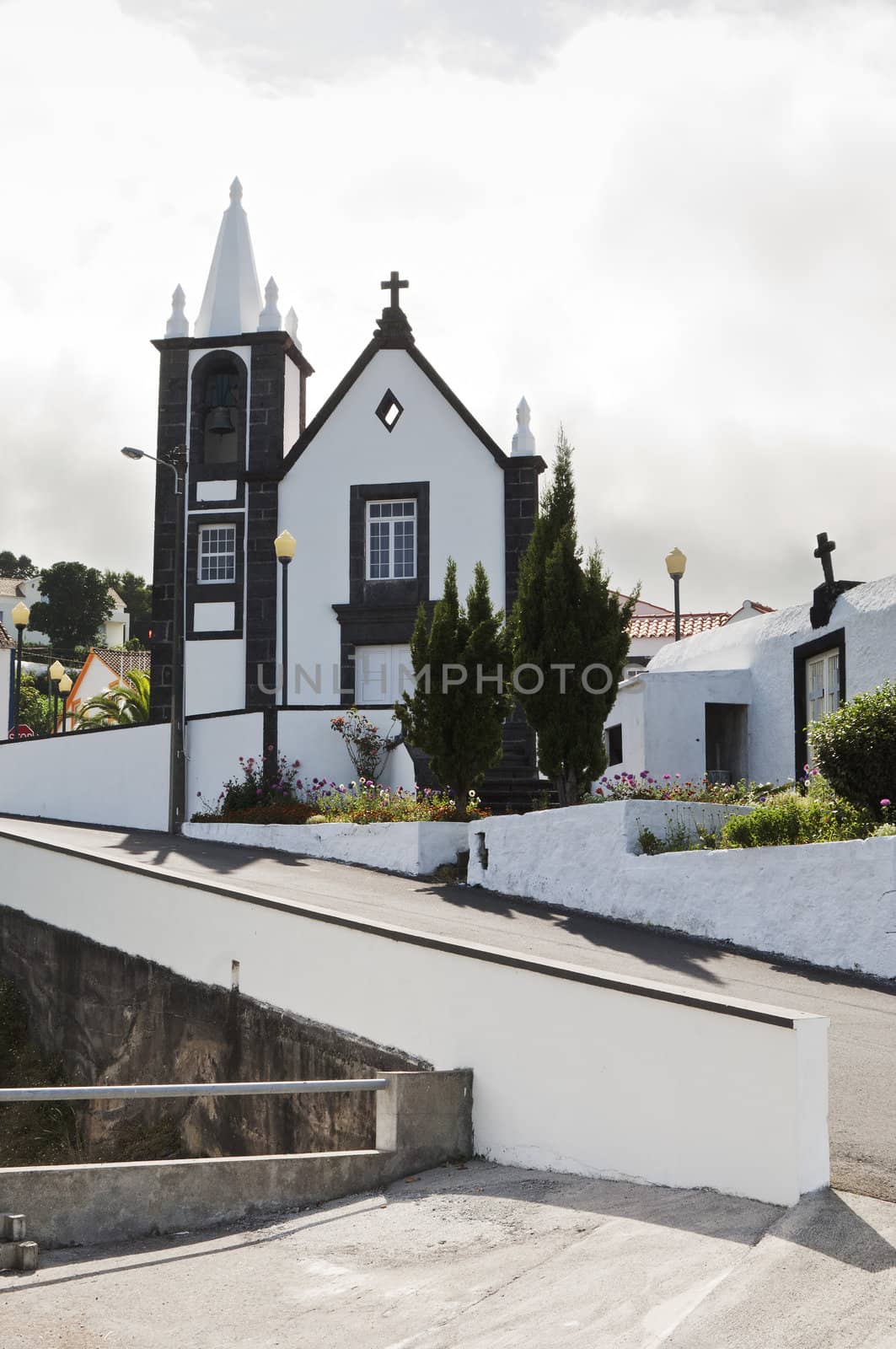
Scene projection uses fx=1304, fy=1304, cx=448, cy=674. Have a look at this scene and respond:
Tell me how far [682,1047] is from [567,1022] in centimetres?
86

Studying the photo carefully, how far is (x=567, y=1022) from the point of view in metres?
7.05

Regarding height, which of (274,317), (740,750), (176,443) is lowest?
(740,750)

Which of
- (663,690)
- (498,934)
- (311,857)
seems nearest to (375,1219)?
(498,934)

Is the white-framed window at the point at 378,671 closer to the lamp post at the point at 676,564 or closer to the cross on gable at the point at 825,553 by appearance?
the lamp post at the point at 676,564

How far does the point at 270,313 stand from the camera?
96.0 ft

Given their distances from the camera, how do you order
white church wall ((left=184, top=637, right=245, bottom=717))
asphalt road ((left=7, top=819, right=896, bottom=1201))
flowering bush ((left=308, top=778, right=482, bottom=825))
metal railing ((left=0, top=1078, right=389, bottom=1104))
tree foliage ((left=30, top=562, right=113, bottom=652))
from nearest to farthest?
metal railing ((left=0, top=1078, right=389, bottom=1104)), asphalt road ((left=7, top=819, right=896, bottom=1201)), flowering bush ((left=308, top=778, right=482, bottom=825)), white church wall ((left=184, top=637, right=245, bottom=717)), tree foliage ((left=30, top=562, right=113, bottom=652))

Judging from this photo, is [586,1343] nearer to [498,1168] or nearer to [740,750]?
[498,1168]

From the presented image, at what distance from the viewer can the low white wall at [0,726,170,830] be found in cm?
2348

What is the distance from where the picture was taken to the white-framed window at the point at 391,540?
90.3 ft

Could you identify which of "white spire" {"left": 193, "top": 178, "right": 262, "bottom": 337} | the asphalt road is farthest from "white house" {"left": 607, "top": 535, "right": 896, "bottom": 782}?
"white spire" {"left": 193, "top": 178, "right": 262, "bottom": 337}

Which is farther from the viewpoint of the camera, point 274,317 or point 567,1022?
point 274,317

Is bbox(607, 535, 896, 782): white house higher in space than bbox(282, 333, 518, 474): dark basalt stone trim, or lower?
lower

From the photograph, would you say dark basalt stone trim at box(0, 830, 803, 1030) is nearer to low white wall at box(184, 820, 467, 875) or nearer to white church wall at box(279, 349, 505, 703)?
low white wall at box(184, 820, 467, 875)

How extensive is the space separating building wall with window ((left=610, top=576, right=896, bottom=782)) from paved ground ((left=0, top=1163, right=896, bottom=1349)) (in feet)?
38.9
